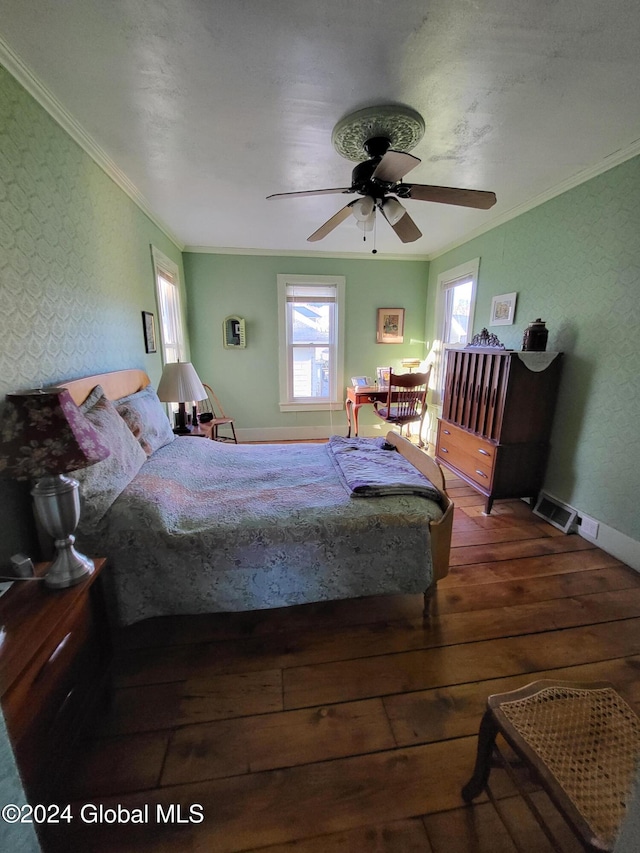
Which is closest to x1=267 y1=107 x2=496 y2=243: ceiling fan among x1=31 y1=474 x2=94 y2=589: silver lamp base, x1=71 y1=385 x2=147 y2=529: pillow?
x1=71 y1=385 x2=147 y2=529: pillow

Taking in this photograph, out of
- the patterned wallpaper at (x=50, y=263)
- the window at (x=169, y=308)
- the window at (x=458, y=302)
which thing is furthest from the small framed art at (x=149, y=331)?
the window at (x=458, y=302)

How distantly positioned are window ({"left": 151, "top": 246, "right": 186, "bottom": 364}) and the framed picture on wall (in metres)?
2.49

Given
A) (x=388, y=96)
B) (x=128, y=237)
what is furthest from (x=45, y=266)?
(x=388, y=96)

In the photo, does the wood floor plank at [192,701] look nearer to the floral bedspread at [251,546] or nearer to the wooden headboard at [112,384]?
the floral bedspread at [251,546]

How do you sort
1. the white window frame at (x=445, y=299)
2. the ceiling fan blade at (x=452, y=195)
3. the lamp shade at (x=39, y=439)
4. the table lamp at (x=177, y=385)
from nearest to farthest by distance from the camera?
the lamp shade at (x=39, y=439) < the ceiling fan blade at (x=452, y=195) < the table lamp at (x=177, y=385) < the white window frame at (x=445, y=299)

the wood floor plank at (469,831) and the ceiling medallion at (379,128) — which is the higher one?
the ceiling medallion at (379,128)

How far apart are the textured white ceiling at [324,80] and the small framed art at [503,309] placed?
876mm

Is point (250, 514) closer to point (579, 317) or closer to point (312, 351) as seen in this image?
point (579, 317)

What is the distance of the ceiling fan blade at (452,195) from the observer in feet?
5.69

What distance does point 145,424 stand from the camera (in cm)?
217

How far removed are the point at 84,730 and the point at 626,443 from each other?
306cm

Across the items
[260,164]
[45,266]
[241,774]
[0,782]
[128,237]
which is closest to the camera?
[0,782]

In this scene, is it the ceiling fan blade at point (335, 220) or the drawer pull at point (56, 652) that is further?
the ceiling fan blade at point (335, 220)

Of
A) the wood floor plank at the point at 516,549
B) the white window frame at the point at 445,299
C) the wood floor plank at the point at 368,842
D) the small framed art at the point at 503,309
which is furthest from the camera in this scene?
the white window frame at the point at 445,299
